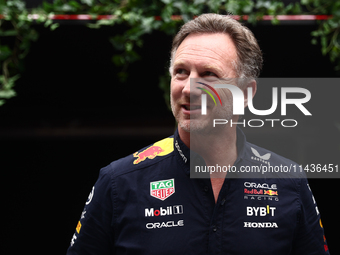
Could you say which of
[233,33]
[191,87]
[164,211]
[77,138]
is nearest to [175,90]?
[191,87]

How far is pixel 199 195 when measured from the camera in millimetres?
1494

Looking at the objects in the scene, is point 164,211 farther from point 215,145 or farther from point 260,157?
point 260,157

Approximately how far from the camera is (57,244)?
310 centimetres

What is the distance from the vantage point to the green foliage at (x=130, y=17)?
244 centimetres

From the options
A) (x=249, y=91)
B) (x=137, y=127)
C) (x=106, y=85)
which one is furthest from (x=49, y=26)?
(x=249, y=91)

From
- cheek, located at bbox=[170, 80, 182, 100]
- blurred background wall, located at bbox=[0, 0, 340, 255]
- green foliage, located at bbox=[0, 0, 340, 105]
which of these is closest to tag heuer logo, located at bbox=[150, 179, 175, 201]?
cheek, located at bbox=[170, 80, 182, 100]

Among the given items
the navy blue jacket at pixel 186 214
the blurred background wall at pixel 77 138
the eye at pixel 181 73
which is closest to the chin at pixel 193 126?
the navy blue jacket at pixel 186 214

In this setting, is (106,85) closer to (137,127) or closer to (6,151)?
(137,127)

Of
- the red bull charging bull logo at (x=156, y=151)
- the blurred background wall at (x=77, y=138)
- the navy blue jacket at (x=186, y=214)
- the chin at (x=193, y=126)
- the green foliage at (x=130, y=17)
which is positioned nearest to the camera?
the navy blue jacket at (x=186, y=214)

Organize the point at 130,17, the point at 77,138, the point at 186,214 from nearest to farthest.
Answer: the point at 186,214, the point at 130,17, the point at 77,138

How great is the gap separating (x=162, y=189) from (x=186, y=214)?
0.50ft

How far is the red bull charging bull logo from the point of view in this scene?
166 cm

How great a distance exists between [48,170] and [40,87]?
75cm

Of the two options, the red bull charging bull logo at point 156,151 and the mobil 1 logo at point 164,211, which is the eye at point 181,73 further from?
the mobil 1 logo at point 164,211
